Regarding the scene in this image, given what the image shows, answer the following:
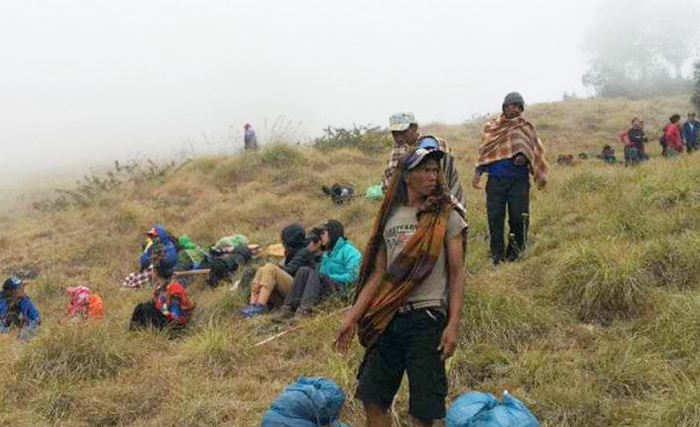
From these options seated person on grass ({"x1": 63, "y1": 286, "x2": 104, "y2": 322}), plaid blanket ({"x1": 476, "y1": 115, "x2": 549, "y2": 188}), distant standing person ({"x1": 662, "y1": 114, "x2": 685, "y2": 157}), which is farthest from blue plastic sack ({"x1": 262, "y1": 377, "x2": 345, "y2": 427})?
distant standing person ({"x1": 662, "y1": 114, "x2": 685, "y2": 157})

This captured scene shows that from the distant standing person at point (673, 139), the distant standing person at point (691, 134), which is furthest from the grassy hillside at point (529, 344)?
the distant standing person at point (691, 134)

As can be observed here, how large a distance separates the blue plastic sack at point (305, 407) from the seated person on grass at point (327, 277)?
2163 mm

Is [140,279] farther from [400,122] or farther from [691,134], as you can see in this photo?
[691,134]

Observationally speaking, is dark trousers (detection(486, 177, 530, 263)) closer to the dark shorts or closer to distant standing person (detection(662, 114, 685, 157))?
the dark shorts

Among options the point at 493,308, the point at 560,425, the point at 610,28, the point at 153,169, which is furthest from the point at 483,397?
the point at 610,28

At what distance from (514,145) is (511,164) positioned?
0.53ft

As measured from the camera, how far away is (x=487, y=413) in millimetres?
2951

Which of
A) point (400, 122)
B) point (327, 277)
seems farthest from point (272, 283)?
point (400, 122)

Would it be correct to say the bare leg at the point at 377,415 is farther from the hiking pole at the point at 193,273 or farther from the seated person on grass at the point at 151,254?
the seated person on grass at the point at 151,254

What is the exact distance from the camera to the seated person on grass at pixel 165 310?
576 centimetres

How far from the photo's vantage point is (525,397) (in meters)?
3.55

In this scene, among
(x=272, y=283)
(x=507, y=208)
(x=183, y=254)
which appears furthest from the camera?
(x=183, y=254)

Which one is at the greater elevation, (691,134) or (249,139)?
(249,139)

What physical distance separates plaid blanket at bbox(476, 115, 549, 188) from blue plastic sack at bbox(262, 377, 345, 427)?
2819mm
